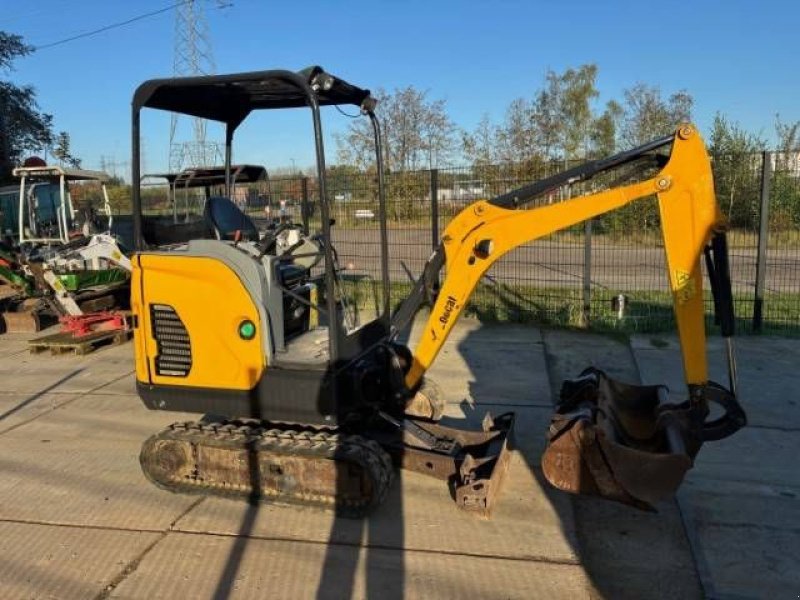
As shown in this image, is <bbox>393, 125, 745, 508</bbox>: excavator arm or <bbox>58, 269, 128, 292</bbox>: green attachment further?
<bbox>58, 269, 128, 292</bbox>: green attachment

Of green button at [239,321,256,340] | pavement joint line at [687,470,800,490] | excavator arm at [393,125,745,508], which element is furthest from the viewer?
pavement joint line at [687,470,800,490]

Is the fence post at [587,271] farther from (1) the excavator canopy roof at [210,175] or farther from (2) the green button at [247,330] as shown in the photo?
(2) the green button at [247,330]

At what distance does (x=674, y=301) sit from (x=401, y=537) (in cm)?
210

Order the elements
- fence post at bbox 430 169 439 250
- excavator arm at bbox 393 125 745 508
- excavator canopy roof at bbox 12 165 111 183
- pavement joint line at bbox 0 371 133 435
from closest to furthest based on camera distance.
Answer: excavator arm at bbox 393 125 745 508 < pavement joint line at bbox 0 371 133 435 < fence post at bbox 430 169 439 250 < excavator canopy roof at bbox 12 165 111 183

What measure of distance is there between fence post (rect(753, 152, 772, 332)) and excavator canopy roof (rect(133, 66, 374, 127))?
19.7ft

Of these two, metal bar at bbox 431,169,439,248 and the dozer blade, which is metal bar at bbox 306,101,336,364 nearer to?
the dozer blade

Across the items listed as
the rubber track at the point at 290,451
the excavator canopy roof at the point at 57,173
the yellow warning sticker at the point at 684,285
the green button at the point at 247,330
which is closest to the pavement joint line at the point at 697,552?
the yellow warning sticker at the point at 684,285

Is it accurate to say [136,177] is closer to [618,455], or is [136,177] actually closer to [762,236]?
[618,455]

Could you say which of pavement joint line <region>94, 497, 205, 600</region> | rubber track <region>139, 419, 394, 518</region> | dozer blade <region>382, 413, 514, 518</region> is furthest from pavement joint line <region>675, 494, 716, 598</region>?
pavement joint line <region>94, 497, 205, 600</region>

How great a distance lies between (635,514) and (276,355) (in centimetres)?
238

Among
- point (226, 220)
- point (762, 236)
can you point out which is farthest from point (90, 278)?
point (762, 236)

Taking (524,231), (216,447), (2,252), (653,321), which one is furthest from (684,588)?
(2,252)

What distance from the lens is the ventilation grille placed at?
4254 mm

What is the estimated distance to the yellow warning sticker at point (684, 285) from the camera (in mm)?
3957
